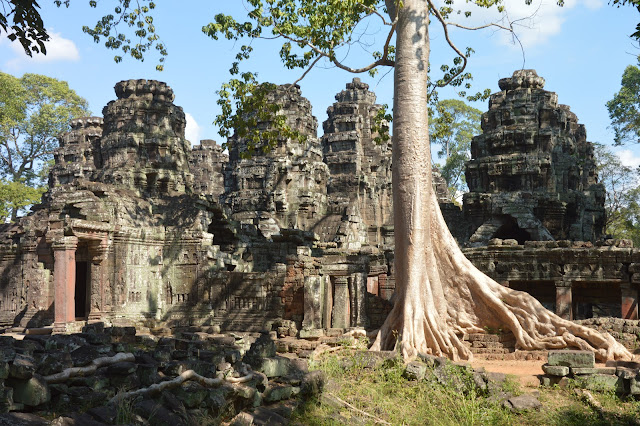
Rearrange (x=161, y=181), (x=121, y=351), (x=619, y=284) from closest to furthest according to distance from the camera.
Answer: (x=121, y=351), (x=619, y=284), (x=161, y=181)

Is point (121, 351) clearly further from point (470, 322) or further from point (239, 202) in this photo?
point (239, 202)

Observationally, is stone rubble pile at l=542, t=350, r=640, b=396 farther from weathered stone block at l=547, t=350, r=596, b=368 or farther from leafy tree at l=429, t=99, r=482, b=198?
leafy tree at l=429, t=99, r=482, b=198

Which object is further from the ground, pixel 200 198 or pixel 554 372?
pixel 200 198

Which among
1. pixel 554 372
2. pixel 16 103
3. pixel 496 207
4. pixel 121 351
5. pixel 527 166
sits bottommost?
pixel 554 372

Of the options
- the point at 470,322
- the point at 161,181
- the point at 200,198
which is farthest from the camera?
the point at 161,181

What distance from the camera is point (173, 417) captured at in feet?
16.4

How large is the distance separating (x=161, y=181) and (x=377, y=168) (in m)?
14.9

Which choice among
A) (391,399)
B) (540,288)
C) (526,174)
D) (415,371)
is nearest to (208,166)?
(526,174)

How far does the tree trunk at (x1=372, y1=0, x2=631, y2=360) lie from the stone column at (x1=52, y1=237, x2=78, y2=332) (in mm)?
8676

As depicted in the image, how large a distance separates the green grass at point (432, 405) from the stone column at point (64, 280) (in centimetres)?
931

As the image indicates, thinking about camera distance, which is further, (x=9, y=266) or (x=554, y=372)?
(x=9, y=266)

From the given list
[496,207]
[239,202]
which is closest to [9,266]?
[239,202]

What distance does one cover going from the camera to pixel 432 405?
7.44 m

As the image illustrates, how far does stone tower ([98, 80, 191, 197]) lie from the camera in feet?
66.0
